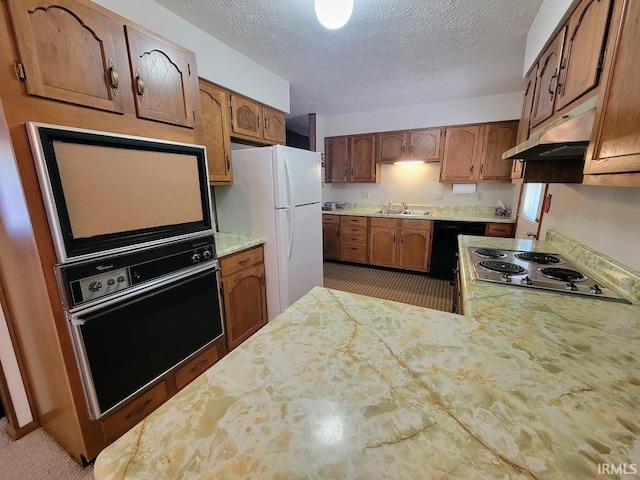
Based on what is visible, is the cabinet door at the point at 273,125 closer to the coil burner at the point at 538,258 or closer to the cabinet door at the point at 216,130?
the cabinet door at the point at 216,130

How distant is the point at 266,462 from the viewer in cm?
43

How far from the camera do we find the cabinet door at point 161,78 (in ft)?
4.30

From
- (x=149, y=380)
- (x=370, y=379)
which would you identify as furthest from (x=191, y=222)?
(x=370, y=379)

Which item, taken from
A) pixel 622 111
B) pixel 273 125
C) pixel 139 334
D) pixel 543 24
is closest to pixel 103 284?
pixel 139 334

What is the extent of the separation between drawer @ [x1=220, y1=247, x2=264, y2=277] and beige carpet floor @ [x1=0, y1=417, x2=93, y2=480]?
1172 millimetres

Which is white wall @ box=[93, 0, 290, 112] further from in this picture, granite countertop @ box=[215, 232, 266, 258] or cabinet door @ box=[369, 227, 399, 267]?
cabinet door @ box=[369, 227, 399, 267]

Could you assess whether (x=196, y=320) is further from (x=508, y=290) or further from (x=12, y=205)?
(x=508, y=290)

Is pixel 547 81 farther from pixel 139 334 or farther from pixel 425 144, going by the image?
pixel 139 334

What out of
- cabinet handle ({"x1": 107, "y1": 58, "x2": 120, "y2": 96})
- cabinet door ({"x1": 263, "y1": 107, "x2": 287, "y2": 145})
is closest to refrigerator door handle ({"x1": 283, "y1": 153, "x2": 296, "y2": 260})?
cabinet door ({"x1": 263, "y1": 107, "x2": 287, "y2": 145})

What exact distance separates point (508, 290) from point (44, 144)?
191 centimetres

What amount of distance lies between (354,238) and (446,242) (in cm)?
133

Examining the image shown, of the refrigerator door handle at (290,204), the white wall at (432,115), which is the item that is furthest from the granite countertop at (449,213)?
the refrigerator door handle at (290,204)

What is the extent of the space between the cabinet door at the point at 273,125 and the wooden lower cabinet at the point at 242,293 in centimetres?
118

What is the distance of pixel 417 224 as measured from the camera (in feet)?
12.2
